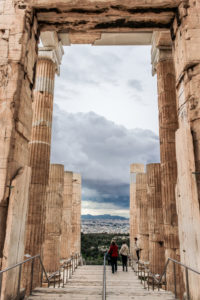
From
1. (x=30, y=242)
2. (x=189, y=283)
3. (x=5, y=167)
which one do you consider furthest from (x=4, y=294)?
(x=30, y=242)

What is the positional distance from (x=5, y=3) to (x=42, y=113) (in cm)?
695

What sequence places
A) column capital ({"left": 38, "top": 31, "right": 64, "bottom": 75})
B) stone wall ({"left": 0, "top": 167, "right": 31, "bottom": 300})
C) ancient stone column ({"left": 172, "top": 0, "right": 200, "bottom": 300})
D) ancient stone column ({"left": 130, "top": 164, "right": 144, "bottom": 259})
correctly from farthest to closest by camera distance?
ancient stone column ({"left": 130, "top": 164, "right": 144, "bottom": 259})
column capital ({"left": 38, "top": 31, "right": 64, "bottom": 75})
ancient stone column ({"left": 172, "top": 0, "right": 200, "bottom": 300})
stone wall ({"left": 0, "top": 167, "right": 31, "bottom": 300})

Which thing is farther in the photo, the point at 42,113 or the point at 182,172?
the point at 42,113

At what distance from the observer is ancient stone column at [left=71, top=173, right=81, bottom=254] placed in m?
21.4

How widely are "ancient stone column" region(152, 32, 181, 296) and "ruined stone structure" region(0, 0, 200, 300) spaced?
5.39 m

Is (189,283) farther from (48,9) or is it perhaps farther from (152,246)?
(152,246)

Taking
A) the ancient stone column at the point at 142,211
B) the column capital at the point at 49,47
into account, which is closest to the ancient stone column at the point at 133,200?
the ancient stone column at the point at 142,211

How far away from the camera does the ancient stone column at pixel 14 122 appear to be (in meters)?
4.27

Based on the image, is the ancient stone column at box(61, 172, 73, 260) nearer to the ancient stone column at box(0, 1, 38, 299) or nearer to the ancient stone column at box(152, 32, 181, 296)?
the ancient stone column at box(152, 32, 181, 296)

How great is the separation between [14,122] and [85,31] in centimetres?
302

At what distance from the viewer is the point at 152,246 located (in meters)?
12.9

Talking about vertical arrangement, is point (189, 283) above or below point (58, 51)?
below

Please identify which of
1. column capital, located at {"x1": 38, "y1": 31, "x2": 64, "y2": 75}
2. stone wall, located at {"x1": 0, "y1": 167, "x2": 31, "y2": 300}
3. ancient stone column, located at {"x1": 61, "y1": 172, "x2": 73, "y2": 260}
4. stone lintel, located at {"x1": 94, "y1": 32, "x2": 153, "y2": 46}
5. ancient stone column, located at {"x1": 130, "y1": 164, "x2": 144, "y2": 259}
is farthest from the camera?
ancient stone column, located at {"x1": 130, "y1": 164, "x2": 144, "y2": 259}

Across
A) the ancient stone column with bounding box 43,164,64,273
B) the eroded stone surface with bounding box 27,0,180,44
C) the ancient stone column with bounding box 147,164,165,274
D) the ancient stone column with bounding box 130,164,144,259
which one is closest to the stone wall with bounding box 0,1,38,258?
the eroded stone surface with bounding box 27,0,180,44
